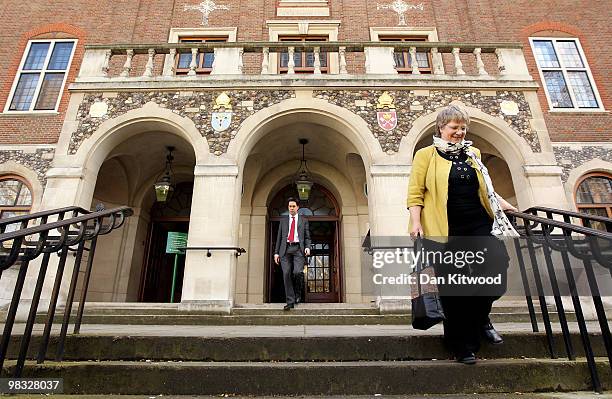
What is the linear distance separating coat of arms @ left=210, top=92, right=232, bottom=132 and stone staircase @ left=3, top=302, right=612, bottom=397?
6.00m

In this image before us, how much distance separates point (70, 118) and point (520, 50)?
1166 centimetres

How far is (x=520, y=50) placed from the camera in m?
9.41

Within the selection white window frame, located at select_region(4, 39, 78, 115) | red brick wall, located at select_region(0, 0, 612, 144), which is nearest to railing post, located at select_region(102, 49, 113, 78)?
red brick wall, located at select_region(0, 0, 612, 144)

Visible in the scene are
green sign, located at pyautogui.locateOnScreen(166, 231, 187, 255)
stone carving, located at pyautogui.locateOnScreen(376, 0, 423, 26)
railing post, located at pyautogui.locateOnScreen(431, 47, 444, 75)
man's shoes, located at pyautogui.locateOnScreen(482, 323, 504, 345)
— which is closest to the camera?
man's shoes, located at pyautogui.locateOnScreen(482, 323, 504, 345)

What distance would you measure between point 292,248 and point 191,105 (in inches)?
184

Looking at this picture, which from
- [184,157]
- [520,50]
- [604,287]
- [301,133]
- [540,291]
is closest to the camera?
[540,291]

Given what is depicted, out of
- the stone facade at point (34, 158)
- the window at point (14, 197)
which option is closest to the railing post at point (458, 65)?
the stone facade at point (34, 158)

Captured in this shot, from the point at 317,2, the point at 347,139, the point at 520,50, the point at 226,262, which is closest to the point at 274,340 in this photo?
the point at 226,262

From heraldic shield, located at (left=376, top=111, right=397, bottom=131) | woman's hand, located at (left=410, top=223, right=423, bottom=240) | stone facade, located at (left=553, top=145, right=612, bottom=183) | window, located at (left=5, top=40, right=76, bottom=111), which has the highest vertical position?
window, located at (left=5, top=40, right=76, bottom=111)

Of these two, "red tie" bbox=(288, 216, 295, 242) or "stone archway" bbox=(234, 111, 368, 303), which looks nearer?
"red tie" bbox=(288, 216, 295, 242)

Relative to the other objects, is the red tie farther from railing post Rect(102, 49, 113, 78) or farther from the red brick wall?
the red brick wall

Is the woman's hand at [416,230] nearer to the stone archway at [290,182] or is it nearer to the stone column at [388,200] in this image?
the stone column at [388,200]

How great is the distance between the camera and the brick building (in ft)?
26.7

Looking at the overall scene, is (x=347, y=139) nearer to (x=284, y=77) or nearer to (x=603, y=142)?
(x=284, y=77)
